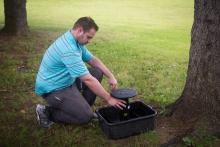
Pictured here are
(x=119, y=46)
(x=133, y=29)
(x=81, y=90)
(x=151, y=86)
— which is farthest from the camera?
(x=133, y=29)

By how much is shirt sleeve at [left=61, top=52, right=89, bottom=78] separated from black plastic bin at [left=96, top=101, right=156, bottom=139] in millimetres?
624

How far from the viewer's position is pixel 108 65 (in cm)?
888

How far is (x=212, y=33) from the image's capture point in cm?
502

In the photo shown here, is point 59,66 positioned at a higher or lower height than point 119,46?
higher

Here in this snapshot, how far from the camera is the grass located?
5215 mm

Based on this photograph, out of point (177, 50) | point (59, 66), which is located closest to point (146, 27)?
point (177, 50)

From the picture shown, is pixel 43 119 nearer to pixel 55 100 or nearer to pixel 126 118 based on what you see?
pixel 55 100

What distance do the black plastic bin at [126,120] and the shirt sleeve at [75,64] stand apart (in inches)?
24.6

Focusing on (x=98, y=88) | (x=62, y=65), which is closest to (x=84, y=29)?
(x=62, y=65)

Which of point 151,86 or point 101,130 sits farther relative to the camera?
point 151,86

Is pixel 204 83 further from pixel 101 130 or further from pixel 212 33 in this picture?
pixel 101 130

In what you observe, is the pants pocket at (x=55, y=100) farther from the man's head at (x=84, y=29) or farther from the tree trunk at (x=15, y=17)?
the tree trunk at (x=15, y=17)

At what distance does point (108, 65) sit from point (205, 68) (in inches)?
155

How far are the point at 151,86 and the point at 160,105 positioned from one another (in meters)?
1.08
